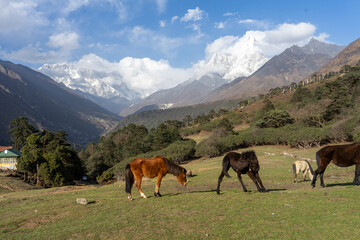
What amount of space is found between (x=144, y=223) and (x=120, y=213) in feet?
6.73

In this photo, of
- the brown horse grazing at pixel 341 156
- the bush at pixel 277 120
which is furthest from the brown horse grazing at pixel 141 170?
the bush at pixel 277 120

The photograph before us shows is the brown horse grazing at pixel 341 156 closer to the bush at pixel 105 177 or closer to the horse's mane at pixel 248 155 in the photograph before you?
the horse's mane at pixel 248 155

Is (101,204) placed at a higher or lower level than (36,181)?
higher

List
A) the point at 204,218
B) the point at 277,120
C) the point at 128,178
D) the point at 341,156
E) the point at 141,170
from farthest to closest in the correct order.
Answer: the point at 277,120
the point at 341,156
the point at 141,170
the point at 128,178
the point at 204,218

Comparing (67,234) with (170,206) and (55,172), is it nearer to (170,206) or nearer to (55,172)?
(170,206)

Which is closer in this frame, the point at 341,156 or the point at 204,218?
the point at 204,218

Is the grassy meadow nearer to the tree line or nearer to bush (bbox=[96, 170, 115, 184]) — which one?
the tree line

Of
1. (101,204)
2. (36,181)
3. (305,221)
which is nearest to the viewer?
(305,221)

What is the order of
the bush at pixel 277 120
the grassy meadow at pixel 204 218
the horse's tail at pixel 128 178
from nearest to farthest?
the grassy meadow at pixel 204 218
the horse's tail at pixel 128 178
the bush at pixel 277 120

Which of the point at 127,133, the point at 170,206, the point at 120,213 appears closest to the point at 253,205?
the point at 170,206

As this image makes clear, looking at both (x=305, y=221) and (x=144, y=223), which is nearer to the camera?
(x=305, y=221)

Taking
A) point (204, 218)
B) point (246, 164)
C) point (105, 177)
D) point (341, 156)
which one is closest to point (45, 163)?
point (105, 177)

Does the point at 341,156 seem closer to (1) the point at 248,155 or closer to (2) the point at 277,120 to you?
(1) the point at 248,155

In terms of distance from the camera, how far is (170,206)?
10711mm
